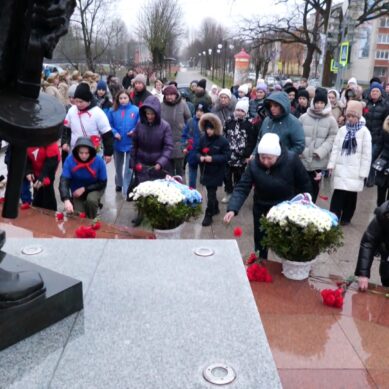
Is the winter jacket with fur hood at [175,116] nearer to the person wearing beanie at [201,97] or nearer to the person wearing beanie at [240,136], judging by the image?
the person wearing beanie at [240,136]

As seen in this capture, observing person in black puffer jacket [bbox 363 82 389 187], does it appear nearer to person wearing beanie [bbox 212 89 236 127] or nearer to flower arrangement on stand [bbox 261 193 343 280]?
person wearing beanie [bbox 212 89 236 127]

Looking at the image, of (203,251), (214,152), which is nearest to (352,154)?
(214,152)

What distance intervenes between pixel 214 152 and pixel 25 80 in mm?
4571

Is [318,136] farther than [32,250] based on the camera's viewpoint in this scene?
Yes

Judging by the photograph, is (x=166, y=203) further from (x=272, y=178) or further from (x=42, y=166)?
(x=42, y=166)

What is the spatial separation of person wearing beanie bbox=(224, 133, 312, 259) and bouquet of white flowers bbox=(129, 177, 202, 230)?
0.40 m

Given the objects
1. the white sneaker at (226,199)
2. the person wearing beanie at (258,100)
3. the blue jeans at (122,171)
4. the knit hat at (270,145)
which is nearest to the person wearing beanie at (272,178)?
the knit hat at (270,145)

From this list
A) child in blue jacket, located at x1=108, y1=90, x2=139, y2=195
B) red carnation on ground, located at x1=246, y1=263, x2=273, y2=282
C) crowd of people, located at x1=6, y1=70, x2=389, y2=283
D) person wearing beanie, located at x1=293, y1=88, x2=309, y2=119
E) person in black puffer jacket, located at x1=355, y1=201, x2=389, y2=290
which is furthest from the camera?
person wearing beanie, located at x1=293, y1=88, x2=309, y2=119

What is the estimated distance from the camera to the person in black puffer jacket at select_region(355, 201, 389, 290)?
368 centimetres

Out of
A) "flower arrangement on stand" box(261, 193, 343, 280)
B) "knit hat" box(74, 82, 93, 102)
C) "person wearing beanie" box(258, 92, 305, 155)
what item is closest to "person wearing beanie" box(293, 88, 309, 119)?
"person wearing beanie" box(258, 92, 305, 155)

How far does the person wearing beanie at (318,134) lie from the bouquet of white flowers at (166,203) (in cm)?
251

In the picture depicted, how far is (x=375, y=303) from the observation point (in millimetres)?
3820

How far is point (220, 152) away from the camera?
6.70 metres

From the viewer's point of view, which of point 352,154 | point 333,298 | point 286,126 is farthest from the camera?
point 352,154
